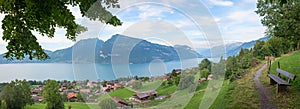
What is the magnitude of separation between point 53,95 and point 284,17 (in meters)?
13.5

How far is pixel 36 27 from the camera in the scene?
4.54 m

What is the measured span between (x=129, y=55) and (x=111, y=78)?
0.65 metres

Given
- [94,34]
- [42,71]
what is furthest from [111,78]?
[42,71]

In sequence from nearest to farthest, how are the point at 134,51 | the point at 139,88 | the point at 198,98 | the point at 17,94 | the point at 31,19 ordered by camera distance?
the point at 31,19
the point at 134,51
the point at 139,88
the point at 198,98
the point at 17,94

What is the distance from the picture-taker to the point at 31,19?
4281mm

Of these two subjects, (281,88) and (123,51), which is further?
(281,88)

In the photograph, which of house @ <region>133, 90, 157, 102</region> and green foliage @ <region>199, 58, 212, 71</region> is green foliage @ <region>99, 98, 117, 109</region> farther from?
green foliage @ <region>199, 58, 212, 71</region>

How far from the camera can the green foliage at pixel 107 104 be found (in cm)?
486

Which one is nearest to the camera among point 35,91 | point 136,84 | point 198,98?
point 136,84

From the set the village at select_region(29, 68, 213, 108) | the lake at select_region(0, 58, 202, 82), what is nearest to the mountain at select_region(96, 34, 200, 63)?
the lake at select_region(0, 58, 202, 82)

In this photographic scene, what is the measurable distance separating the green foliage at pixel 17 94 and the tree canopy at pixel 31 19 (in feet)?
35.3

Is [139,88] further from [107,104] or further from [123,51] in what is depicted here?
[123,51]

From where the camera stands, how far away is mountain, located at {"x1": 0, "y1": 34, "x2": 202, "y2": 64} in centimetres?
449

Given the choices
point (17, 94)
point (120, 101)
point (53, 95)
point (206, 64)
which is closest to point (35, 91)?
point (17, 94)
